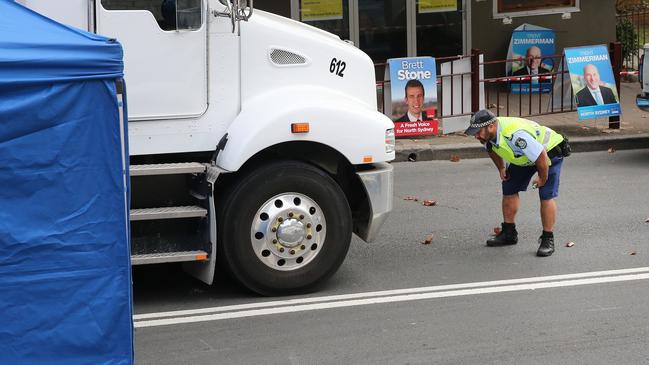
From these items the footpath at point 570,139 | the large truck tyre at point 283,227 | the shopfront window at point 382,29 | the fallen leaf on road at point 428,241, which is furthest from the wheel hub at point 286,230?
the shopfront window at point 382,29

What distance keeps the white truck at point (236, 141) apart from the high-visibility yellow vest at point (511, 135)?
3.82 ft

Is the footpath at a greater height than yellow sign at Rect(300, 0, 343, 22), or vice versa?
yellow sign at Rect(300, 0, 343, 22)

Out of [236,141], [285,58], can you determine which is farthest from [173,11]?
[236,141]

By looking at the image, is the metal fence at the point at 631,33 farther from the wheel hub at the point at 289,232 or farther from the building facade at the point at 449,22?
the wheel hub at the point at 289,232

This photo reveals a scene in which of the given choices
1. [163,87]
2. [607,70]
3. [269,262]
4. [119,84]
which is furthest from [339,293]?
[607,70]

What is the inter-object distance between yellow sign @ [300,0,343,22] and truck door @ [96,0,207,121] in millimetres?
10856

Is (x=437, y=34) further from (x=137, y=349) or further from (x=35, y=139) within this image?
(x=35, y=139)

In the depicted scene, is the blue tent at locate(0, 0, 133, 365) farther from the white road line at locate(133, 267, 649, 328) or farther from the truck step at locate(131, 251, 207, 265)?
the white road line at locate(133, 267, 649, 328)

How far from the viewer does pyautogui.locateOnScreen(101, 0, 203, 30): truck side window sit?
6.65 meters

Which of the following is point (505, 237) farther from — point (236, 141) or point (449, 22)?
point (449, 22)

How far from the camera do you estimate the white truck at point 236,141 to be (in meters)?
6.64

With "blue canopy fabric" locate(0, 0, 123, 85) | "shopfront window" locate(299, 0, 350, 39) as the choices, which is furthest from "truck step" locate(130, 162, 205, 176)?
"shopfront window" locate(299, 0, 350, 39)

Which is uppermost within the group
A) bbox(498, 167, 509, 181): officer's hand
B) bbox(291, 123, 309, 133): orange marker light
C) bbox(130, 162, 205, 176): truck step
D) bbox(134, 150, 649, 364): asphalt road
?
bbox(291, 123, 309, 133): orange marker light

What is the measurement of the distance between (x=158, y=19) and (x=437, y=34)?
11911 mm
